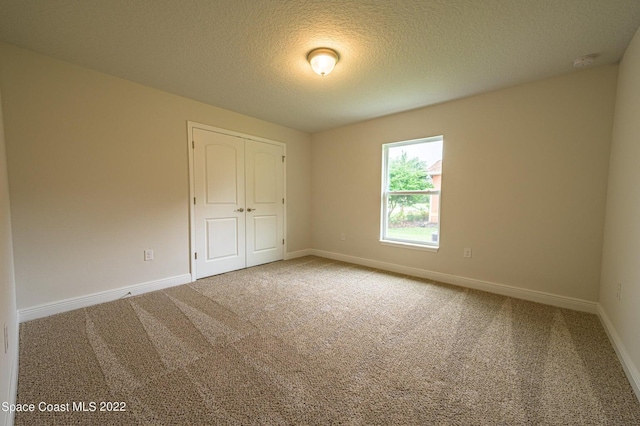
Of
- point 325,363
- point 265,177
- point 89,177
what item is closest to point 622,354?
point 325,363

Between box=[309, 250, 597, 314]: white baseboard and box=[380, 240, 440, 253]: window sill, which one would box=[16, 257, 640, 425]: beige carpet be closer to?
box=[309, 250, 597, 314]: white baseboard

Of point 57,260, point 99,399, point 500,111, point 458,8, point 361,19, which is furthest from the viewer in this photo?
point 500,111

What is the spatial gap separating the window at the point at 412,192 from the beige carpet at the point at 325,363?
3.82 feet

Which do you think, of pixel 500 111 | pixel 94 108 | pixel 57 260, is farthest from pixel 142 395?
pixel 500 111

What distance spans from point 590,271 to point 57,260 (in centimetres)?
511

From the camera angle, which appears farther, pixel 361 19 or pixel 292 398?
pixel 361 19

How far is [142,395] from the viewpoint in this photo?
1357 millimetres

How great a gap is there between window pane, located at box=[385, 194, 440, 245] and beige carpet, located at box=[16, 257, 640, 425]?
3.57 ft

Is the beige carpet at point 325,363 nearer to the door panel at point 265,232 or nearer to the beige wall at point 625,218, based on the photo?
the beige wall at point 625,218

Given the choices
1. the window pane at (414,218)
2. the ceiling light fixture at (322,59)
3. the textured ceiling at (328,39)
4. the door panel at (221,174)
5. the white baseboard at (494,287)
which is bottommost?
the white baseboard at (494,287)

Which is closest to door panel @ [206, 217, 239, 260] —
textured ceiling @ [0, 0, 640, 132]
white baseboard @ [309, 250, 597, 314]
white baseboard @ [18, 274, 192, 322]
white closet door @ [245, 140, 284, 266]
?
white closet door @ [245, 140, 284, 266]

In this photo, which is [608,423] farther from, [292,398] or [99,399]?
[99,399]

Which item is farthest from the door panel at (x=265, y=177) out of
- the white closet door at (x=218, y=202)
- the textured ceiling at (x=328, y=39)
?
the textured ceiling at (x=328, y=39)

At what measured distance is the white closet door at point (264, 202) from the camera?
3.92 meters
